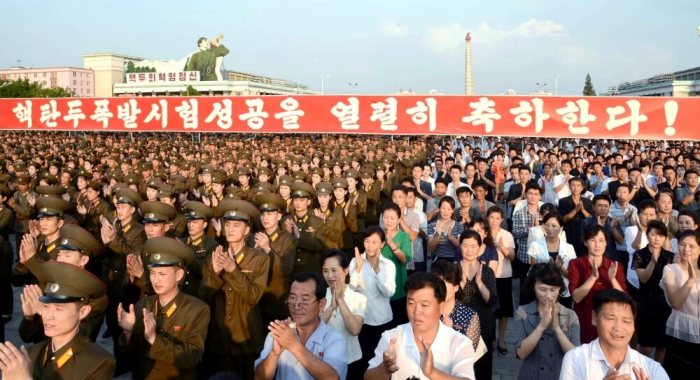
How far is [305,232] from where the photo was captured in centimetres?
570

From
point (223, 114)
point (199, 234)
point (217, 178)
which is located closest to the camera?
point (199, 234)

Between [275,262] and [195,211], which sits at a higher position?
[195,211]

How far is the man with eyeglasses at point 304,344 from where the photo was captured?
2551mm

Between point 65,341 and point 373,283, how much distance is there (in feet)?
6.97

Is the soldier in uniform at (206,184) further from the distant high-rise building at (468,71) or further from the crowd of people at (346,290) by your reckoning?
Result: the distant high-rise building at (468,71)

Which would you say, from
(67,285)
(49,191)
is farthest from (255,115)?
(67,285)

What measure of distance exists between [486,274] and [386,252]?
1005 mm

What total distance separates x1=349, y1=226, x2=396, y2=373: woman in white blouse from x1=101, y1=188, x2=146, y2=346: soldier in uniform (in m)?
2.02

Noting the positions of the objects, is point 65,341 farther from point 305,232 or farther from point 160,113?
point 160,113

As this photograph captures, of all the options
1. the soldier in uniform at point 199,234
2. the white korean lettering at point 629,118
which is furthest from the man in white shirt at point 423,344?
the white korean lettering at point 629,118

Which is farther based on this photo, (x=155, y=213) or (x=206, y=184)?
(x=206, y=184)

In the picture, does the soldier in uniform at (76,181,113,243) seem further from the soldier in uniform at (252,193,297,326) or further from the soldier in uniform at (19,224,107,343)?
the soldier in uniform at (252,193,297,326)

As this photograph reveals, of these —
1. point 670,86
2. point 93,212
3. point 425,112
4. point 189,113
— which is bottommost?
point 93,212

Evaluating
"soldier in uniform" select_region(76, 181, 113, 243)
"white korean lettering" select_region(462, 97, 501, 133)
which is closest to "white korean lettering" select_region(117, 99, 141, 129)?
"soldier in uniform" select_region(76, 181, 113, 243)
